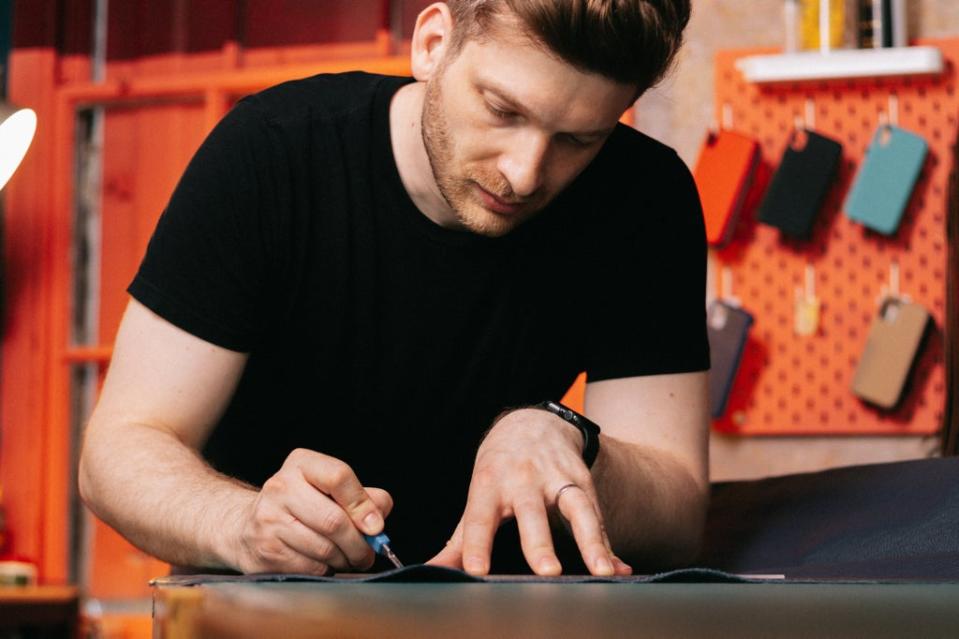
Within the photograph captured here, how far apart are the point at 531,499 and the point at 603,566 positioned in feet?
0.29

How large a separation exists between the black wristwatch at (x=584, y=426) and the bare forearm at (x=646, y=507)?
48 millimetres

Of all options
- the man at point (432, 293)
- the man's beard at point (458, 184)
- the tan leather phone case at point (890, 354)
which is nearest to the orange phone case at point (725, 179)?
the tan leather phone case at point (890, 354)

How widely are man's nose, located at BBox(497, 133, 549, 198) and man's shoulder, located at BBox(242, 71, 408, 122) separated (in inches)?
10.1

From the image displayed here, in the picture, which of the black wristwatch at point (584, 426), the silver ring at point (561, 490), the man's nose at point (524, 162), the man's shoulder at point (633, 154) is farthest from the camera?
the man's shoulder at point (633, 154)

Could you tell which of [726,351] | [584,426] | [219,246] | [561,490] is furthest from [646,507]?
[726,351]

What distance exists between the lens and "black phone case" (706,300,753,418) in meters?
2.38

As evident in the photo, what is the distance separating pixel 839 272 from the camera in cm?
241

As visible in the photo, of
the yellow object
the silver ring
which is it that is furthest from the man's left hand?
the yellow object

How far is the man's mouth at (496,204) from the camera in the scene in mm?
1116

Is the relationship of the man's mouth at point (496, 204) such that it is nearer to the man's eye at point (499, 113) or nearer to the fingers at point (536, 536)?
the man's eye at point (499, 113)

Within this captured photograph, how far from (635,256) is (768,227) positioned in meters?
1.25

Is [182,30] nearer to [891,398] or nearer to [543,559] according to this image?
[891,398]

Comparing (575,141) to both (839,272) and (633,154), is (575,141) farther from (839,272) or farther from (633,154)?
(839,272)

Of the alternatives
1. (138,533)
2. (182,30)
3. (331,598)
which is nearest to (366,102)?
(138,533)
